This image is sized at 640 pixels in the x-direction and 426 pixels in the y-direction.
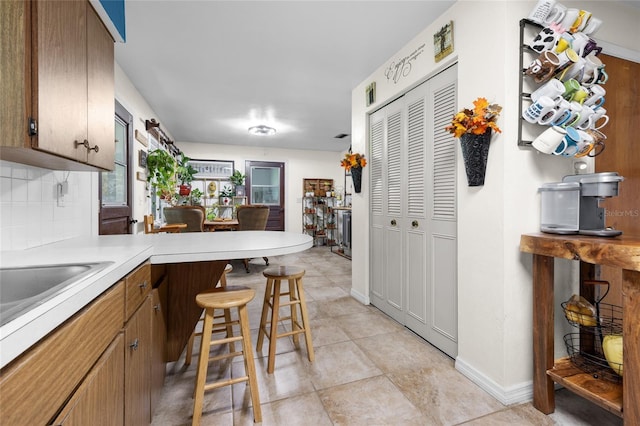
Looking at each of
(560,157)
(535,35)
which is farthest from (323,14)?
(560,157)

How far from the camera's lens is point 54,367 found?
63 cm

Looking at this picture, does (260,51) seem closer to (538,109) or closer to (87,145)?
(87,145)

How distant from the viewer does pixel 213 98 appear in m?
3.68

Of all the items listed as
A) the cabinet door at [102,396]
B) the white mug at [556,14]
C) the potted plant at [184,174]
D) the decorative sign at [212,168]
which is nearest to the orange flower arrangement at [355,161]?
the white mug at [556,14]

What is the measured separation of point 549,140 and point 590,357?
121 centimetres

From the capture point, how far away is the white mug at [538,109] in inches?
58.9

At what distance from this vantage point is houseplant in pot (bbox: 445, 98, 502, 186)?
1580 millimetres

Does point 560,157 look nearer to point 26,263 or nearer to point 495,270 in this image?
point 495,270

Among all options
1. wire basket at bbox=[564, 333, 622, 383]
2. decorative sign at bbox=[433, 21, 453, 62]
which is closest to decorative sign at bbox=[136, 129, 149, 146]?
decorative sign at bbox=[433, 21, 453, 62]

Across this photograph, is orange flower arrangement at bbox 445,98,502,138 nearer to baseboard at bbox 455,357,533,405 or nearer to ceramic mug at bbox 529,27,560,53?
ceramic mug at bbox 529,27,560,53

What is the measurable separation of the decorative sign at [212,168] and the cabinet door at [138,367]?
224 inches

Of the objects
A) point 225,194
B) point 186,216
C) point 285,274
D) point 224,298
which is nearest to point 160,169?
point 186,216

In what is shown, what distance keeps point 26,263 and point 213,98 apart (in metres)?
3.12

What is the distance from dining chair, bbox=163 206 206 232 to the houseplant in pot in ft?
11.3
